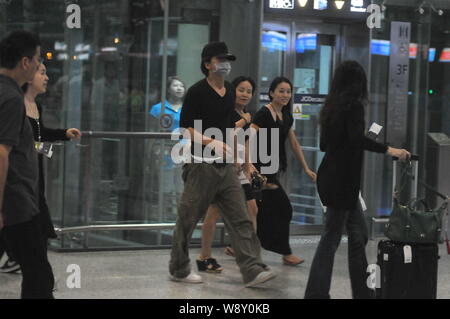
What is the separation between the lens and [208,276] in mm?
6250

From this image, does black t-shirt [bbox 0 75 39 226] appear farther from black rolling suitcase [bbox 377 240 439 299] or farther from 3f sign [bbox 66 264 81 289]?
black rolling suitcase [bbox 377 240 439 299]

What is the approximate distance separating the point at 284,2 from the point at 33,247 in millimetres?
4988

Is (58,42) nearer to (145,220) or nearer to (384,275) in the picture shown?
(145,220)

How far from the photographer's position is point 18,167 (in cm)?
381

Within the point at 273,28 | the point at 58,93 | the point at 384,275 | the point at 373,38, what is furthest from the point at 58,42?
the point at 384,275

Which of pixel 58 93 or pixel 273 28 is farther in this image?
pixel 273 28

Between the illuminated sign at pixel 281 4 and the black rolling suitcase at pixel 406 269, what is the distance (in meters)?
3.67

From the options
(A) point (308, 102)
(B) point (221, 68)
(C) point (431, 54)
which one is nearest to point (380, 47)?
(C) point (431, 54)

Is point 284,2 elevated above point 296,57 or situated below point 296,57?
above

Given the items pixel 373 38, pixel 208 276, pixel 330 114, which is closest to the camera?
pixel 330 114

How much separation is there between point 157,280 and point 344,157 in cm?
185

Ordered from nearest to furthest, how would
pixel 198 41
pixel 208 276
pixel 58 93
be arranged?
pixel 208 276 → pixel 58 93 → pixel 198 41

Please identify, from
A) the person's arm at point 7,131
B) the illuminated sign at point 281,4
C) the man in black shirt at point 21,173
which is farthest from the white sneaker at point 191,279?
the illuminated sign at point 281,4

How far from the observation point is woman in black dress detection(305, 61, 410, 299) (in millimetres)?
4980
